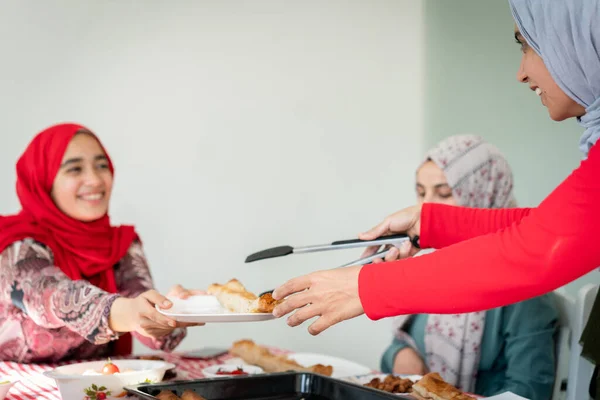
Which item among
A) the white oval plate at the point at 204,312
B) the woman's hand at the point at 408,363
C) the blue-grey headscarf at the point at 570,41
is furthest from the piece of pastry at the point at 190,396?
the woman's hand at the point at 408,363

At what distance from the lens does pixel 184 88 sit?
3.46m

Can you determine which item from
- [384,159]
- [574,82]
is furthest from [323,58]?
[574,82]

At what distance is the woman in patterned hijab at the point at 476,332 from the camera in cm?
212

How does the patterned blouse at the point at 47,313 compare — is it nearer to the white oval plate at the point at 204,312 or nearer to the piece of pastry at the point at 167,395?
the white oval plate at the point at 204,312

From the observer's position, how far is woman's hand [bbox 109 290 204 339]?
1.61 m

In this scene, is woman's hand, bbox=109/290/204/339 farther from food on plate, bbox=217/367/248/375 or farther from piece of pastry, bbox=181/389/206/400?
piece of pastry, bbox=181/389/206/400

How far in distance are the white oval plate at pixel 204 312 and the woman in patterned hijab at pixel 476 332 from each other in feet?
3.08

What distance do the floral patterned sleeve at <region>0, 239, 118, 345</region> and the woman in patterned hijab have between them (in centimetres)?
105

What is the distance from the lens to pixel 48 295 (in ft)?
6.13

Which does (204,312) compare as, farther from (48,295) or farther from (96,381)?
(48,295)

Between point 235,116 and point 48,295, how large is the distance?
184 centimetres

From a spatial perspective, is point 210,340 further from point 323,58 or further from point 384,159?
point 323,58

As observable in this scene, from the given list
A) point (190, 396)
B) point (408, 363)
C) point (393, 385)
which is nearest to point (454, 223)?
point (393, 385)

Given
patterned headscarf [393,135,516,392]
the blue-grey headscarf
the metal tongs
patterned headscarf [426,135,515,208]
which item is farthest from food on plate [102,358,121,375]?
patterned headscarf [426,135,515,208]
